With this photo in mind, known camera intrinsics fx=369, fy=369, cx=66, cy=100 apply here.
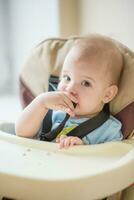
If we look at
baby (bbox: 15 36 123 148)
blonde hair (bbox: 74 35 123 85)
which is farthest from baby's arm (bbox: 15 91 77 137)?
blonde hair (bbox: 74 35 123 85)

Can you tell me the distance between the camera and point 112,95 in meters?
1.05

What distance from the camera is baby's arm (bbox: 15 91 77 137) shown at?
0.97 meters

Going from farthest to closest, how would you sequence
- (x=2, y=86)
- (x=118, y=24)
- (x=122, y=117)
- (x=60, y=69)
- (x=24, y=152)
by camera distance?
(x=2, y=86), (x=118, y=24), (x=60, y=69), (x=122, y=117), (x=24, y=152)

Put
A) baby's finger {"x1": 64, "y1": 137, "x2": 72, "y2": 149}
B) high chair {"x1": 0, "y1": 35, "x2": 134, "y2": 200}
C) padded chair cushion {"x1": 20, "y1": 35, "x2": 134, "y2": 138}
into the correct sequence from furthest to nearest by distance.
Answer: padded chair cushion {"x1": 20, "y1": 35, "x2": 134, "y2": 138} < baby's finger {"x1": 64, "y1": 137, "x2": 72, "y2": 149} < high chair {"x1": 0, "y1": 35, "x2": 134, "y2": 200}

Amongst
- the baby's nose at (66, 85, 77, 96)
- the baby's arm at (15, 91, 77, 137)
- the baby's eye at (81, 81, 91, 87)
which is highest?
the baby's eye at (81, 81, 91, 87)

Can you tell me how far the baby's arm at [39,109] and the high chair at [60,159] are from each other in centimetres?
5

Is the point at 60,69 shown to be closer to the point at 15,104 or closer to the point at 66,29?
the point at 66,29

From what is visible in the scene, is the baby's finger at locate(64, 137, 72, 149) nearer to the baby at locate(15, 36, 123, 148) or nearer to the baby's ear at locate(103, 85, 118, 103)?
the baby at locate(15, 36, 123, 148)

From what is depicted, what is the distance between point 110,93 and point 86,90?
8cm

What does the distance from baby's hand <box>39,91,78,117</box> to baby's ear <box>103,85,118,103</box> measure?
0.11m

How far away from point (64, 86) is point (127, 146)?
0.24m

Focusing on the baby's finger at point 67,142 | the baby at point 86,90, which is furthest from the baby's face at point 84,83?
the baby's finger at point 67,142

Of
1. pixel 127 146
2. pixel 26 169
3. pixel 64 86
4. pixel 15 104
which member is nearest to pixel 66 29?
pixel 15 104

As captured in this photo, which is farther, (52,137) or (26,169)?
(52,137)
